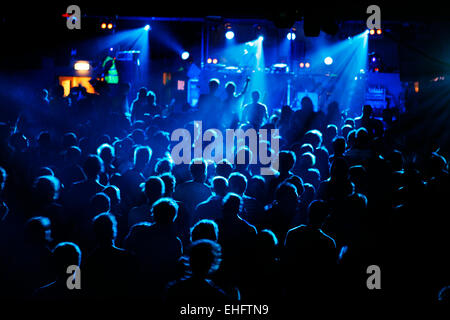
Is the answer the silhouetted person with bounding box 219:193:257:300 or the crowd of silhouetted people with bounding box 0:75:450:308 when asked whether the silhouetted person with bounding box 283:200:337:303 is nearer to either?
the crowd of silhouetted people with bounding box 0:75:450:308

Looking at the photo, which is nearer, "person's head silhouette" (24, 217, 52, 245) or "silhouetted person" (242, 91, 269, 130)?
"person's head silhouette" (24, 217, 52, 245)

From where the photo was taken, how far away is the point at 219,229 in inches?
131

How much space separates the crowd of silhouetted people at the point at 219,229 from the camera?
280 cm

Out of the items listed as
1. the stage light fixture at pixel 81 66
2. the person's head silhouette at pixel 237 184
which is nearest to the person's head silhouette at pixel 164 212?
the person's head silhouette at pixel 237 184

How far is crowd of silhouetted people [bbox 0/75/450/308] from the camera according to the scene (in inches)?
110

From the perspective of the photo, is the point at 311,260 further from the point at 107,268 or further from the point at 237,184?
the point at 107,268

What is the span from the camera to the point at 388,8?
848cm

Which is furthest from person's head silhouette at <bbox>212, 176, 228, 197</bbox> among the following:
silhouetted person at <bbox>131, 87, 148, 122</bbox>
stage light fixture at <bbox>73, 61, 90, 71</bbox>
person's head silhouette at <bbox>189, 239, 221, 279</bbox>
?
stage light fixture at <bbox>73, 61, 90, 71</bbox>

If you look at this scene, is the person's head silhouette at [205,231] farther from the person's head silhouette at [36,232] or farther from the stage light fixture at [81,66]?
the stage light fixture at [81,66]

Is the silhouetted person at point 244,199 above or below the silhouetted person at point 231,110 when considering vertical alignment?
below
